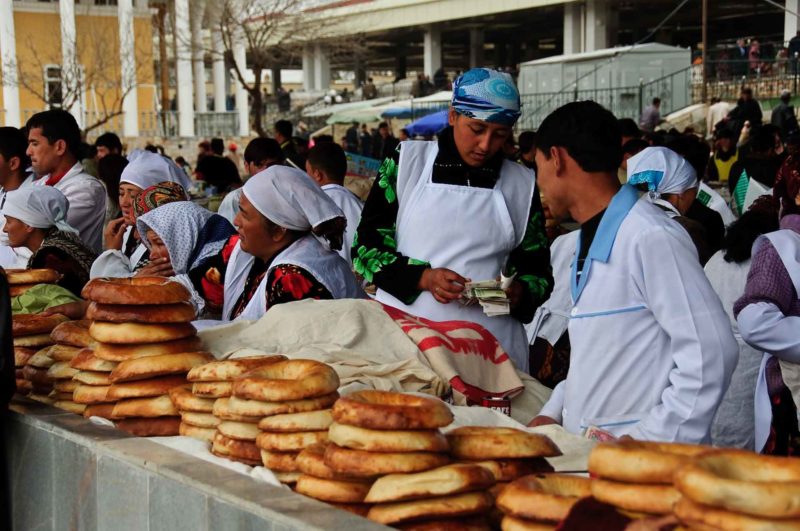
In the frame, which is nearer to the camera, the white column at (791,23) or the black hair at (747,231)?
the black hair at (747,231)

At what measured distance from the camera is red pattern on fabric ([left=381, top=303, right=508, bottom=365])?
4.18 metres

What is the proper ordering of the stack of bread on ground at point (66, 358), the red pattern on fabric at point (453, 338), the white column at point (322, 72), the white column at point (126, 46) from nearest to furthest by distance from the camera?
the red pattern on fabric at point (453, 338) < the stack of bread on ground at point (66, 358) < the white column at point (126, 46) < the white column at point (322, 72)

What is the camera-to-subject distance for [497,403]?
416 centimetres

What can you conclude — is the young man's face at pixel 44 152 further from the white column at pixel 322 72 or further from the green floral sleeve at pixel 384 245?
the white column at pixel 322 72

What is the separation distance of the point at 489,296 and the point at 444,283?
0.56 feet

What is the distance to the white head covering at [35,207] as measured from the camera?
6.29 meters

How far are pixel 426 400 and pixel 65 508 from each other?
1.81m

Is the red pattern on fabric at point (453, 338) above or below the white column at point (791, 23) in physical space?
below

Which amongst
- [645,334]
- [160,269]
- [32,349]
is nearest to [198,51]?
[160,269]

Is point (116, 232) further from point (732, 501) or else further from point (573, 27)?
point (573, 27)

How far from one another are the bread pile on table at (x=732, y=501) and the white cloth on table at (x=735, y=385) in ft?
9.16

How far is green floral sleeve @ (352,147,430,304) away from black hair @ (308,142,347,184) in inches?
141

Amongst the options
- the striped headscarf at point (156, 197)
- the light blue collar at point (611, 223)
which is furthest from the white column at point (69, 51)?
the light blue collar at point (611, 223)

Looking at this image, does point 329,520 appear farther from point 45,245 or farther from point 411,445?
point 45,245
